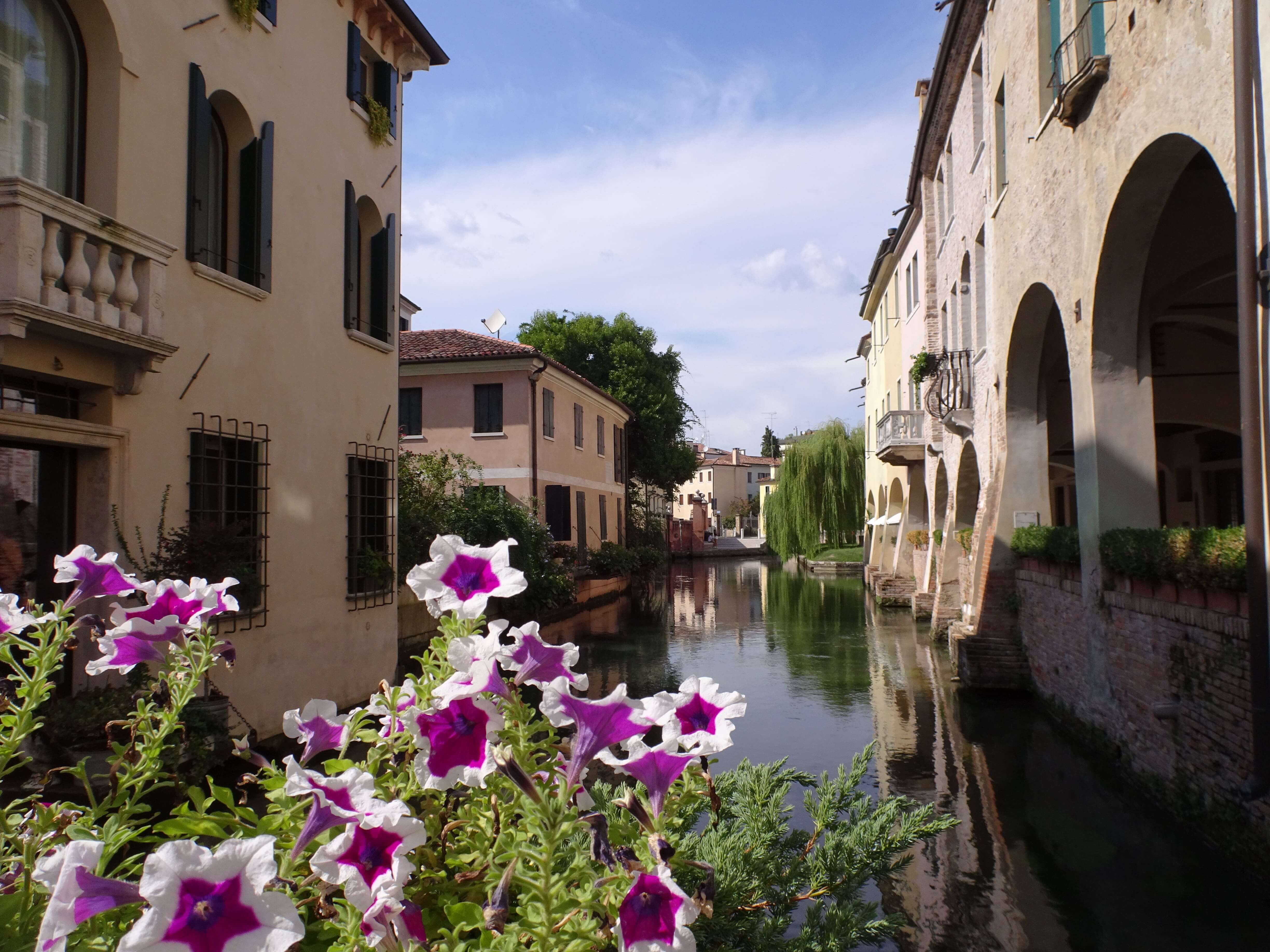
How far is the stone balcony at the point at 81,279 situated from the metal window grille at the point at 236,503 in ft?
3.45

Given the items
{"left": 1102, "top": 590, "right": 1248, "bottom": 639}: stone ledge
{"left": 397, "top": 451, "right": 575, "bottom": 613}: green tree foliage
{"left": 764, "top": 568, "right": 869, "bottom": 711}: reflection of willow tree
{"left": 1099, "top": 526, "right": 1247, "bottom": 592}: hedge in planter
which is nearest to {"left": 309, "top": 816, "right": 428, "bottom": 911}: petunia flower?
{"left": 1099, "top": 526, "right": 1247, "bottom": 592}: hedge in planter

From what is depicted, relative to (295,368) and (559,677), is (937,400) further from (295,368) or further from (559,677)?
(559,677)

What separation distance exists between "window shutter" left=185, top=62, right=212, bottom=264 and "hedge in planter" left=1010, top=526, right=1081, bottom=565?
8385 millimetres

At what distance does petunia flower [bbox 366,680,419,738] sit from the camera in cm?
178

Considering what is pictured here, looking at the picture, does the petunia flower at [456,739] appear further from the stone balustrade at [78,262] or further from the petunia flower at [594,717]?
the stone balustrade at [78,262]

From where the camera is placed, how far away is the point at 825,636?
17812 mm

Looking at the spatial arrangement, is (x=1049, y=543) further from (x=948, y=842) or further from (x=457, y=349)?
(x=457, y=349)

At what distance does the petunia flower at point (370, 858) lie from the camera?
4.58ft

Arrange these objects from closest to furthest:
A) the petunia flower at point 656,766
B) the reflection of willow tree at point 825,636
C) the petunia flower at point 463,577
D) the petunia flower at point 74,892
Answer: the petunia flower at point 74,892, the petunia flower at point 656,766, the petunia flower at point 463,577, the reflection of willow tree at point 825,636

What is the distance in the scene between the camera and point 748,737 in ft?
31.4

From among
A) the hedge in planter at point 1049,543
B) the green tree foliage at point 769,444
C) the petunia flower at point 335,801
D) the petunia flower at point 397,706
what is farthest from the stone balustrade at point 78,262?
the green tree foliage at point 769,444

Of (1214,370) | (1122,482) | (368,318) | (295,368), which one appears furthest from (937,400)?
(295,368)

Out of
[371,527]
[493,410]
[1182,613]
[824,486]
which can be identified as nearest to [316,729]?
[1182,613]

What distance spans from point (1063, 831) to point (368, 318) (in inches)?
352
